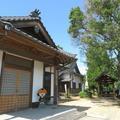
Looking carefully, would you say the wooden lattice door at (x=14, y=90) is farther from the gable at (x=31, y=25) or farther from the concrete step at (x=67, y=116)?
the gable at (x=31, y=25)

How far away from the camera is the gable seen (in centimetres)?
1281

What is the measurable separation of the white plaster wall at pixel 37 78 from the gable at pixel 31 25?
181 cm

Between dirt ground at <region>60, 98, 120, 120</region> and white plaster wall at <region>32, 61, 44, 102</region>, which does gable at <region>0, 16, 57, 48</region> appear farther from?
dirt ground at <region>60, 98, 120, 120</region>

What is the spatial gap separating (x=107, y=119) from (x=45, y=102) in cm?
410

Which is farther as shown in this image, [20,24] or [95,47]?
[95,47]

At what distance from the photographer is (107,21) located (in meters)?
22.0

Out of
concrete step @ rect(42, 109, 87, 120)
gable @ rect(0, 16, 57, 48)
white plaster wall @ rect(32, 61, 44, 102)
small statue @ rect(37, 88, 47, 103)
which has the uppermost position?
gable @ rect(0, 16, 57, 48)

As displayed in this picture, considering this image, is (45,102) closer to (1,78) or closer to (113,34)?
(1,78)

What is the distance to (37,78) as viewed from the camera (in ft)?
47.1

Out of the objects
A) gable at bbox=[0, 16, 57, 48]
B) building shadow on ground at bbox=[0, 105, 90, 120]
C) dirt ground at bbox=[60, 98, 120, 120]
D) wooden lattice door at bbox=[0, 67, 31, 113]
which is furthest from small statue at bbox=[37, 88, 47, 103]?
gable at bbox=[0, 16, 57, 48]

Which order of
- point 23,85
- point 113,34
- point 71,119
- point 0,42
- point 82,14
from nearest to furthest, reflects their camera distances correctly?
point 0,42 < point 71,119 < point 23,85 < point 113,34 < point 82,14

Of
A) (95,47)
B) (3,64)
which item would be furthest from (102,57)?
(3,64)

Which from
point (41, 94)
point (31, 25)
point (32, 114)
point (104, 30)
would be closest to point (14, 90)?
point (32, 114)

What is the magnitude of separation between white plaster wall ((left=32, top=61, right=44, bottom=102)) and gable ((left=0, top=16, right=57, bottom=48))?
1.81m
